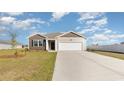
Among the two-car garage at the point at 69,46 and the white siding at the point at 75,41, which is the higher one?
the white siding at the point at 75,41

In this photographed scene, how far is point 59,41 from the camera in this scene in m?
41.2

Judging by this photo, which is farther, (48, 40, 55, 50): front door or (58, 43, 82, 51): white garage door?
(48, 40, 55, 50): front door

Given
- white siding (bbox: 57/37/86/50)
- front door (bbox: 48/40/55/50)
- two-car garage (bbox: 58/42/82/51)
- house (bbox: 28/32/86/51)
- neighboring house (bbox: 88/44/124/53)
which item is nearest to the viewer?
neighboring house (bbox: 88/44/124/53)

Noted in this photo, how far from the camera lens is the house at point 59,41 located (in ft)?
133

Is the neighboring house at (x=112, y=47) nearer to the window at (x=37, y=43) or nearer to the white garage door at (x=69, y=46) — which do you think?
the white garage door at (x=69, y=46)

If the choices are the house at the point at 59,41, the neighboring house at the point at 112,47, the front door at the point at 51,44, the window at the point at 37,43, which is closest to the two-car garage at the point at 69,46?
the house at the point at 59,41

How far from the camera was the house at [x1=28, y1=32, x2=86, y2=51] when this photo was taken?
133 feet

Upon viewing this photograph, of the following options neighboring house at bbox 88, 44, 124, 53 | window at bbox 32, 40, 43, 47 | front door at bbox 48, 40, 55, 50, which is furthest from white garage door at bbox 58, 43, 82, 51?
neighboring house at bbox 88, 44, 124, 53

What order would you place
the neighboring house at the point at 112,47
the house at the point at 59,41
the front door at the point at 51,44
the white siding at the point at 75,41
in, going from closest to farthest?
the neighboring house at the point at 112,47
the house at the point at 59,41
the white siding at the point at 75,41
the front door at the point at 51,44

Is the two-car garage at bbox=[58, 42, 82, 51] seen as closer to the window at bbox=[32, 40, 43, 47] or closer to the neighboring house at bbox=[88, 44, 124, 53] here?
the window at bbox=[32, 40, 43, 47]
